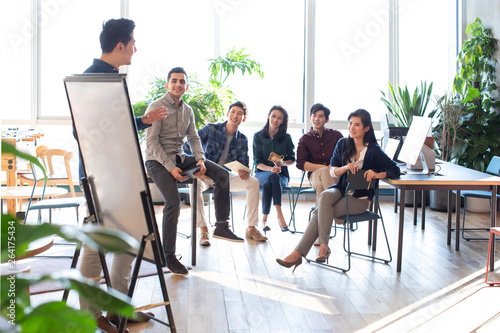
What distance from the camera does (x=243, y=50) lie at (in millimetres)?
7090

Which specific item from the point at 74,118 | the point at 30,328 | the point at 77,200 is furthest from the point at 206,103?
the point at 30,328

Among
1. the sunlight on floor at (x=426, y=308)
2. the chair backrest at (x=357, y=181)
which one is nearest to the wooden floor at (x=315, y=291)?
the sunlight on floor at (x=426, y=308)

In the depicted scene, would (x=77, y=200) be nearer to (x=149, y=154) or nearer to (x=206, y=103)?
(x=149, y=154)

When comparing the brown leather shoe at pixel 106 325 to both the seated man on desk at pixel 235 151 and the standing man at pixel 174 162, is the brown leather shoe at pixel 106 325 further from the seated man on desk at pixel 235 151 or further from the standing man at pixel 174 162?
the seated man on desk at pixel 235 151

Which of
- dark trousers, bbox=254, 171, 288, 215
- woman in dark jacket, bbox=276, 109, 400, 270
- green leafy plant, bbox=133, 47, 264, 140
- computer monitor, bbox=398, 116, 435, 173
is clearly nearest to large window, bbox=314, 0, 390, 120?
green leafy plant, bbox=133, 47, 264, 140

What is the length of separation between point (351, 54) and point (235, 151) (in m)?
3.32

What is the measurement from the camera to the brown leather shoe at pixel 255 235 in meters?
4.92

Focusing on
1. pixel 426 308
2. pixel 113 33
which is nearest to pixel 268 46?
pixel 113 33

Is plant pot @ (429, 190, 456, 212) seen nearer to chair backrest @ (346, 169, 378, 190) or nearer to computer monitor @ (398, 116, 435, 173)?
computer monitor @ (398, 116, 435, 173)

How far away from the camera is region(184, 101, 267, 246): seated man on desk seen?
5016 mm

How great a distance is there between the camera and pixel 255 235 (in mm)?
4957

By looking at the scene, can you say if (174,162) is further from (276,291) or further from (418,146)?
(418,146)

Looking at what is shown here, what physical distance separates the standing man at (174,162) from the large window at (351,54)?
12.5 feet

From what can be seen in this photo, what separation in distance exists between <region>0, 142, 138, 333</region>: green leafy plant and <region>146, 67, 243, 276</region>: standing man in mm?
3284
